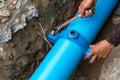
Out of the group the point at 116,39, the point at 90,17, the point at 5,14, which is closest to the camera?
the point at 116,39

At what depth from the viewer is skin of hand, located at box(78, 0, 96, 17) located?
2.16m

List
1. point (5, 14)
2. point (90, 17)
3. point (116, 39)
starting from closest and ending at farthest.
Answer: point (116, 39) → point (5, 14) → point (90, 17)

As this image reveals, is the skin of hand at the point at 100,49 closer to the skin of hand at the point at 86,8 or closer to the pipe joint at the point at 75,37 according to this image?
the pipe joint at the point at 75,37

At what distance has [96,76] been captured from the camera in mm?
2416

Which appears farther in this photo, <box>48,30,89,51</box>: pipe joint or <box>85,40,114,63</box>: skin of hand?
<box>48,30,89,51</box>: pipe joint

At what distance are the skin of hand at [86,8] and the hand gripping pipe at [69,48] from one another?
0.25 feet

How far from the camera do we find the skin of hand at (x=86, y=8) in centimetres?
216

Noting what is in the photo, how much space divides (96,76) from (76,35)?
388 millimetres

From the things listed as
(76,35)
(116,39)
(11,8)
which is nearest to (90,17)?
(76,35)

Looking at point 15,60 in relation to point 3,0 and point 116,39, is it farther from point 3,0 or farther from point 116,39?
point 116,39

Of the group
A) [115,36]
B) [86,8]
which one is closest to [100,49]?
[115,36]

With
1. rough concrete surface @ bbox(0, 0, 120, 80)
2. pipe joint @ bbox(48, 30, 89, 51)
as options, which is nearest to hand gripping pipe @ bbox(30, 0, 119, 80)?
pipe joint @ bbox(48, 30, 89, 51)

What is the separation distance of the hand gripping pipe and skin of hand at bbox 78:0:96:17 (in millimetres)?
77

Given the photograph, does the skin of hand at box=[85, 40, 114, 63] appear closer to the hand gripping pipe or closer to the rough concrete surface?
the hand gripping pipe
